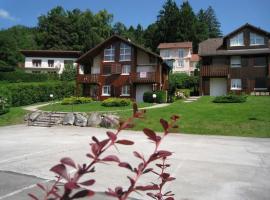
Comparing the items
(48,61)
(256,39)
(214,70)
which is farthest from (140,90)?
(48,61)

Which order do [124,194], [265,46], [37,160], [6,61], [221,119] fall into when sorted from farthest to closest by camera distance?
1. [6,61]
2. [265,46]
3. [221,119]
4. [37,160]
5. [124,194]

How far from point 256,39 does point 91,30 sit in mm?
51081

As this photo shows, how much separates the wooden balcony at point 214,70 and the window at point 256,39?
464 cm

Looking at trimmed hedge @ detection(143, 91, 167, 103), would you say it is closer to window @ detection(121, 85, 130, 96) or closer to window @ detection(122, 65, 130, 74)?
window @ detection(121, 85, 130, 96)

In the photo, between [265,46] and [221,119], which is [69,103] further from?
[265,46]

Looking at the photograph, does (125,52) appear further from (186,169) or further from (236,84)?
(186,169)

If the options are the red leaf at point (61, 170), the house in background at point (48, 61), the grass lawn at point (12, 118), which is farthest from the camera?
the house in background at point (48, 61)

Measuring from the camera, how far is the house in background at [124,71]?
1555 inches

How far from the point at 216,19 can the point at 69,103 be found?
277 feet

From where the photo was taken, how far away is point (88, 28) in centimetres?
8488

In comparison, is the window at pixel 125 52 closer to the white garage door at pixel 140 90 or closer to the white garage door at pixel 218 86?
the white garage door at pixel 140 90

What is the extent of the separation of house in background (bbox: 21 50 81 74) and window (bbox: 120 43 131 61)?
30.6 meters

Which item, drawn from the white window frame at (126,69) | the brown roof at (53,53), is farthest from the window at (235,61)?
the brown roof at (53,53)

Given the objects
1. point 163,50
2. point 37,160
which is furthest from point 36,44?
point 37,160
